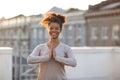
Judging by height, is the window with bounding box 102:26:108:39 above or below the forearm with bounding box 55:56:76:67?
below

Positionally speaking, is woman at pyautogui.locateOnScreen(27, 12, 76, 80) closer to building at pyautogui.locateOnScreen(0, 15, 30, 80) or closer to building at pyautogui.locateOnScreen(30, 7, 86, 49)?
building at pyautogui.locateOnScreen(0, 15, 30, 80)

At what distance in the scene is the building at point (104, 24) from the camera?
5116 cm

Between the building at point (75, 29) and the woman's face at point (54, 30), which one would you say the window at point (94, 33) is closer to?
the building at point (75, 29)

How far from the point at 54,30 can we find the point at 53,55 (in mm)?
223

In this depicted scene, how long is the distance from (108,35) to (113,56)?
39772mm

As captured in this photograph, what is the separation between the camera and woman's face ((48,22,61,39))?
3.26 metres

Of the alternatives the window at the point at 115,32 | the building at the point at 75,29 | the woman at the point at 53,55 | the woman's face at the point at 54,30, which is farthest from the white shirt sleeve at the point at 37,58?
the building at the point at 75,29

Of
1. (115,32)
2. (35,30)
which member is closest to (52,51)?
(115,32)

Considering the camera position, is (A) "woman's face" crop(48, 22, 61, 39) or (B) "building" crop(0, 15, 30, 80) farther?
(B) "building" crop(0, 15, 30, 80)

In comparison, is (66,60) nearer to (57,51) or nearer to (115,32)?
(57,51)

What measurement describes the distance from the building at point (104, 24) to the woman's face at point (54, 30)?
154 feet

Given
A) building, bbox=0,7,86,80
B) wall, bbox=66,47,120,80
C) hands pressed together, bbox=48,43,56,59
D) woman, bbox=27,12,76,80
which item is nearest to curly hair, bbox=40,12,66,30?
woman, bbox=27,12,76,80

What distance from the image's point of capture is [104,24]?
53.1 metres

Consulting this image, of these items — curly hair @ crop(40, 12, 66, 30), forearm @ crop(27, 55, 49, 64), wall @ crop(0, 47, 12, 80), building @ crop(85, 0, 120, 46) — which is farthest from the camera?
building @ crop(85, 0, 120, 46)
